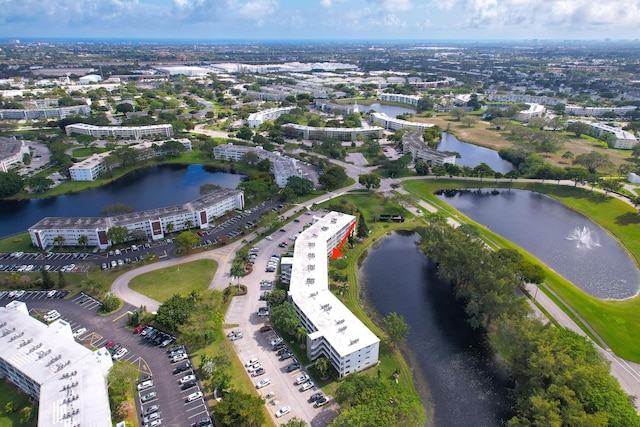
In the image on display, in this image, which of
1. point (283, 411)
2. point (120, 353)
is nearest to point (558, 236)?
point (283, 411)

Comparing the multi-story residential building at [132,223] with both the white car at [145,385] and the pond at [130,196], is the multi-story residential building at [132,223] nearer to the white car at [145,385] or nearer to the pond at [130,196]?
the pond at [130,196]

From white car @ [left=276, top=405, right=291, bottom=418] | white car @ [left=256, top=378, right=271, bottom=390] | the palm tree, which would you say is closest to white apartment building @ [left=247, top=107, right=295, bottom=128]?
the palm tree

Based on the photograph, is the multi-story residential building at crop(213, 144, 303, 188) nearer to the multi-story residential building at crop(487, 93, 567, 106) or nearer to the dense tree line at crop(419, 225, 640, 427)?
the dense tree line at crop(419, 225, 640, 427)

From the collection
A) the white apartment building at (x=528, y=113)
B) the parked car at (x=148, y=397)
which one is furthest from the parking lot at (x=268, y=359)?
the white apartment building at (x=528, y=113)

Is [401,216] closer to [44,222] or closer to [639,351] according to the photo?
[639,351]

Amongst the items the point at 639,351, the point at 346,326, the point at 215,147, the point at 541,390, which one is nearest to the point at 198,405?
the point at 346,326
